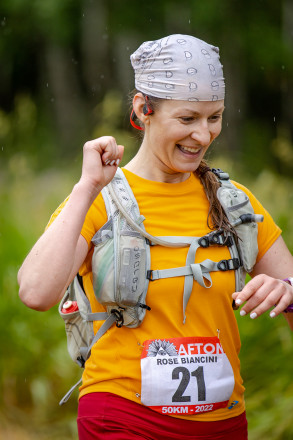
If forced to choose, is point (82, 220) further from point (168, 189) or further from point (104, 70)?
point (104, 70)

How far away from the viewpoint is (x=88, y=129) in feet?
57.5

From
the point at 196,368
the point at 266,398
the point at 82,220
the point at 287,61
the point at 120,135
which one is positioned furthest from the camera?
the point at 287,61

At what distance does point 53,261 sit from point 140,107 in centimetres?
83

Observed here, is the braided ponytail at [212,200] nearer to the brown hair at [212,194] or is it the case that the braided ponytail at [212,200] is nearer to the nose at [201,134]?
the brown hair at [212,194]

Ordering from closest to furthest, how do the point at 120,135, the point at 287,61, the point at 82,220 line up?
the point at 82,220
the point at 120,135
the point at 287,61

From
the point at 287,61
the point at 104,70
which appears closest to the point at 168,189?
the point at 287,61

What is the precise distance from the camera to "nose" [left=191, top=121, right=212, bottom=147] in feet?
10.5

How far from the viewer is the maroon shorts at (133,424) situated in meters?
3.14

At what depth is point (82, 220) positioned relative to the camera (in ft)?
9.81

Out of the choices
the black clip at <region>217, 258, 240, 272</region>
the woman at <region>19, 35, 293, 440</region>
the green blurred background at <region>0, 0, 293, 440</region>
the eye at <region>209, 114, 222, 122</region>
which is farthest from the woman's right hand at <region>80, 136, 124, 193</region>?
the green blurred background at <region>0, 0, 293, 440</region>

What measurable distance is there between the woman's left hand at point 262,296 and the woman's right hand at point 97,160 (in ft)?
2.13

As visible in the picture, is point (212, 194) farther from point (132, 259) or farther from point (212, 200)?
point (132, 259)

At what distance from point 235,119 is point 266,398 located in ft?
38.0

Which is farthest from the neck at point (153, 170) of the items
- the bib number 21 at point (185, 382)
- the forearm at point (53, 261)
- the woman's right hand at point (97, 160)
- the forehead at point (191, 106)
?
the bib number 21 at point (185, 382)
